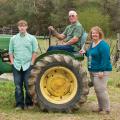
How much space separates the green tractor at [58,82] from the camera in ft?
28.9

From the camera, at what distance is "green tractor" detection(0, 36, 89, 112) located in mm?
8812

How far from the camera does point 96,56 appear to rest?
28.7ft

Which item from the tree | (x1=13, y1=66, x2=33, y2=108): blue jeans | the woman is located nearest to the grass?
(x1=13, y1=66, x2=33, y2=108): blue jeans

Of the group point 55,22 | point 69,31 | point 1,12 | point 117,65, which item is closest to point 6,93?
point 69,31

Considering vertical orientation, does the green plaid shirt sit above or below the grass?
above

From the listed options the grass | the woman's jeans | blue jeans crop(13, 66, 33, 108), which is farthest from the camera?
blue jeans crop(13, 66, 33, 108)

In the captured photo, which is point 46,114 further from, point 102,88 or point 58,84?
point 102,88

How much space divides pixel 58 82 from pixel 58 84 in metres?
0.04

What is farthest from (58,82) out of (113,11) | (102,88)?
(113,11)

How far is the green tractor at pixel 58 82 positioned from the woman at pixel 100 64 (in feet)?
0.66

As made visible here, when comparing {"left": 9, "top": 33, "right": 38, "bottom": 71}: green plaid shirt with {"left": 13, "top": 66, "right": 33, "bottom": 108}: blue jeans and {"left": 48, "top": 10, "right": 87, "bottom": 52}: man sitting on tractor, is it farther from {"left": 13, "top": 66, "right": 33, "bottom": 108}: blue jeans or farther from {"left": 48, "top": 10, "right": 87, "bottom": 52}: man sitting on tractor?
{"left": 48, "top": 10, "right": 87, "bottom": 52}: man sitting on tractor

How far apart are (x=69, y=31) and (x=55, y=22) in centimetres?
5503

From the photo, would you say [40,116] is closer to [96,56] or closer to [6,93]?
[96,56]

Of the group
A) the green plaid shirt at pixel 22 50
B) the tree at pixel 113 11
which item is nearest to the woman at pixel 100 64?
the green plaid shirt at pixel 22 50
